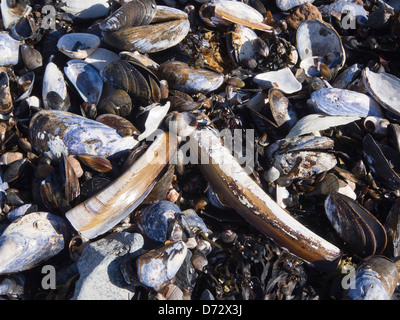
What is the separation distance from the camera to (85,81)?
3.37 m

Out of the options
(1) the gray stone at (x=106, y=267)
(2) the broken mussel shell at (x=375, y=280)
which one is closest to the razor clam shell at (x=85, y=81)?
(1) the gray stone at (x=106, y=267)

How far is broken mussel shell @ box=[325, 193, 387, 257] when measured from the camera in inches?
A: 110

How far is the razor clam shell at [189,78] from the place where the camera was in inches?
132

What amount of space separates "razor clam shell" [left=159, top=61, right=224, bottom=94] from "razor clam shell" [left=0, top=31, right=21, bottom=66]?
5.23ft

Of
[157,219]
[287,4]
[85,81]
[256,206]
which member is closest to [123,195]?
[157,219]

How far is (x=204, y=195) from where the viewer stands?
10.2ft

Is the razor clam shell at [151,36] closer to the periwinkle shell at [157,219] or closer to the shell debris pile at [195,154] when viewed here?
the shell debris pile at [195,154]

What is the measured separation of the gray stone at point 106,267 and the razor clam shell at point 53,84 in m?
1.53

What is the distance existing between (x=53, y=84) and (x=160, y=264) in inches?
83.0

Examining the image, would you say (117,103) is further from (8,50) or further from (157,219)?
(8,50)

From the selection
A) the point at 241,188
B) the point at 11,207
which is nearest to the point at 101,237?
the point at 11,207

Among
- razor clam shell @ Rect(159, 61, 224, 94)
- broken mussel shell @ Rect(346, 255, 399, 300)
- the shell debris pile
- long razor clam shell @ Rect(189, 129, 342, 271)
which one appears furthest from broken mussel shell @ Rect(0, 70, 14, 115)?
broken mussel shell @ Rect(346, 255, 399, 300)

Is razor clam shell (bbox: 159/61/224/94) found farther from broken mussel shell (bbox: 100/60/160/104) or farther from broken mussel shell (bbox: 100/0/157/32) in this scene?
broken mussel shell (bbox: 100/0/157/32)

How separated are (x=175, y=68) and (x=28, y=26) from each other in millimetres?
1779
